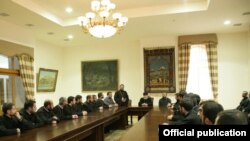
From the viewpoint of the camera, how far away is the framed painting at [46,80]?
9172 millimetres

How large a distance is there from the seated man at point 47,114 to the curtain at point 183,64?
5.33 metres

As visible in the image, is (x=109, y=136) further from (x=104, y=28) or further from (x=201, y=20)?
(x=201, y=20)

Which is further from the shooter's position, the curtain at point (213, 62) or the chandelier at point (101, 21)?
the curtain at point (213, 62)

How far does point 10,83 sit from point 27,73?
56 centimetres

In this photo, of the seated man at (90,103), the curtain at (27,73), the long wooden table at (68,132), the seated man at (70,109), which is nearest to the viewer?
the long wooden table at (68,132)

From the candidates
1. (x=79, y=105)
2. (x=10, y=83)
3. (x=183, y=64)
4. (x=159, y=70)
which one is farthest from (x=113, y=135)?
(x=183, y=64)

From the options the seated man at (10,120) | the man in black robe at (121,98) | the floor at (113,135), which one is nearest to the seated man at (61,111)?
the seated man at (10,120)

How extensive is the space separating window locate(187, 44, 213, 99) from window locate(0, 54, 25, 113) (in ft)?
19.4

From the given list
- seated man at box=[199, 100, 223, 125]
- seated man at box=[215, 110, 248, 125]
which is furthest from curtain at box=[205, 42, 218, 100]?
seated man at box=[215, 110, 248, 125]

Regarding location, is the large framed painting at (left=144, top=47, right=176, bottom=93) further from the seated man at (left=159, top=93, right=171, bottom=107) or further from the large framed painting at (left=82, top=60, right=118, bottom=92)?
the large framed painting at (left=82, top=60, right=118, bottom=92)

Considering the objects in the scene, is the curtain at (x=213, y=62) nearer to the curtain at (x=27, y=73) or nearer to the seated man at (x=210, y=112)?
the curtain at (x=27, y=73)

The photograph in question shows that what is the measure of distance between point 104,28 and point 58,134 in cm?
275

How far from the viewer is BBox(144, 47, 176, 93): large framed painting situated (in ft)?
30.6

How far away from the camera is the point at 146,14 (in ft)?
22.0
